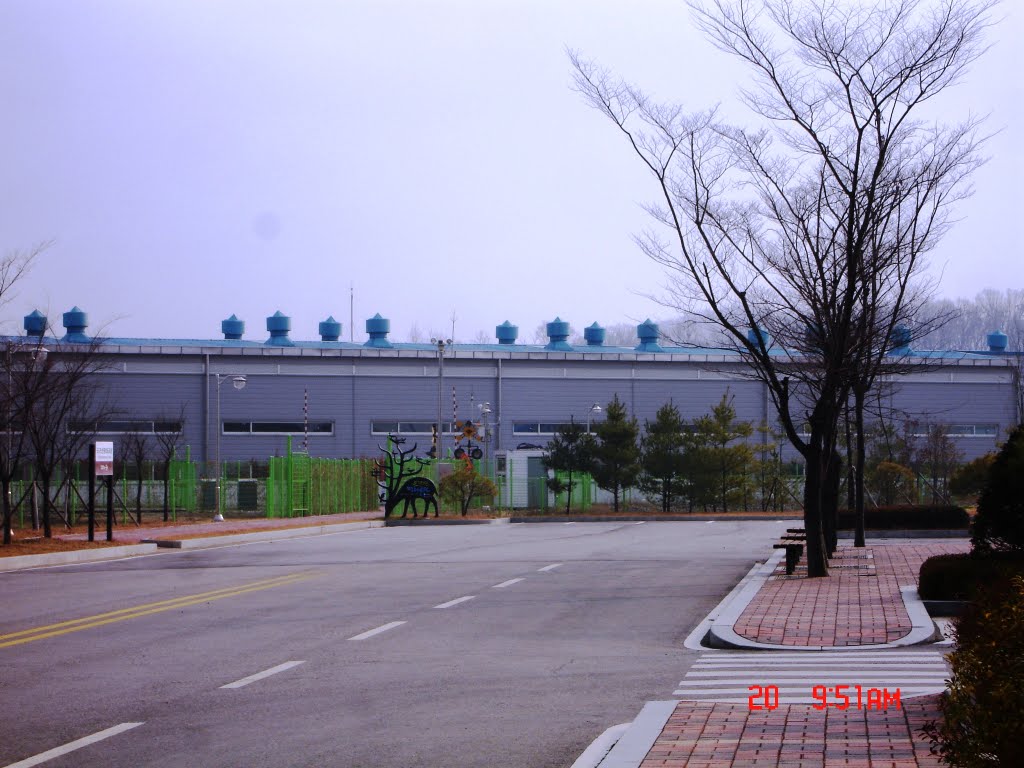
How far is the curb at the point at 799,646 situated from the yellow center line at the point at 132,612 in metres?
6.95

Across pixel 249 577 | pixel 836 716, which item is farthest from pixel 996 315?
pixel 836 716

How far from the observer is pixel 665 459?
5162 cm

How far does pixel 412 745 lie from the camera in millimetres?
8055

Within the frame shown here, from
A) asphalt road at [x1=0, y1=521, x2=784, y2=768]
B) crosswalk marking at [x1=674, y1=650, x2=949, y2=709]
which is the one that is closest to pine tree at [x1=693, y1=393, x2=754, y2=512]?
asphalt road at [x1=0, y1=521, x2=784, y2=768]

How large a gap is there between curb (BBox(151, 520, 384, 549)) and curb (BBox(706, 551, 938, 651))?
16.7 m

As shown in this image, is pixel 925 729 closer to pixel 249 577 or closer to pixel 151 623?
pixel 151 623

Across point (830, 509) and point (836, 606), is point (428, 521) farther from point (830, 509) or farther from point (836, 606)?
point (836, 606)

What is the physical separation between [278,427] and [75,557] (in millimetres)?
41021

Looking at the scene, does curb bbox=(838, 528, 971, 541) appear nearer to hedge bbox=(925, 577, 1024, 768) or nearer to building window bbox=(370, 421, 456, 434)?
hedge bbox=(925, 577, 1024, 768)

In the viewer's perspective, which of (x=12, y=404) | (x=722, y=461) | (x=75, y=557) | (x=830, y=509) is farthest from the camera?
(x=722, y=461)

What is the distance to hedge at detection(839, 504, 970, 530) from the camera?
34031 mm

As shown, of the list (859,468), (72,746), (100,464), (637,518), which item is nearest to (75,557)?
(100,464)

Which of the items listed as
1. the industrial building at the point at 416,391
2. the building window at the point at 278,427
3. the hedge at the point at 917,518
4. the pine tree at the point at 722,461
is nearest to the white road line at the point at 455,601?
the hedge at the point at 917,518

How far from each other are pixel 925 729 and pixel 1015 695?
2.51 ft
